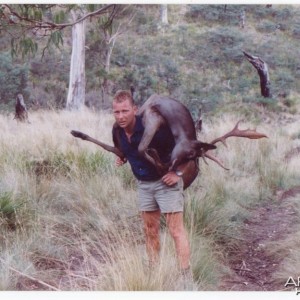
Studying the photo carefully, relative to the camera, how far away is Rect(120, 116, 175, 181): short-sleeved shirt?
317cm

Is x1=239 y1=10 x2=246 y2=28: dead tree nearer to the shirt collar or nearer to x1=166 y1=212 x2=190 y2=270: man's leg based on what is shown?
the shirt collar

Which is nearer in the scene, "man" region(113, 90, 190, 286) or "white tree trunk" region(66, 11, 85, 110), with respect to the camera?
"man" region(113, 90, 190, 286)

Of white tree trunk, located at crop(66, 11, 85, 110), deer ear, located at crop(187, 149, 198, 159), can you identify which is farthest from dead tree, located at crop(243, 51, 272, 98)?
white tree trunk, located at crop(66, 11, 85, 110)

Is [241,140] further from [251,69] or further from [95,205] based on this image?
[95,205]

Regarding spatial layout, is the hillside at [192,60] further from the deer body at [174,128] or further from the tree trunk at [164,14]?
the deer body at [174,128]

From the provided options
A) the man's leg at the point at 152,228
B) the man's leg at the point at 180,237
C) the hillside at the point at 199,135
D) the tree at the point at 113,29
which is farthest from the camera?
the tree at the point at 113,29

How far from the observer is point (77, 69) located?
359 cm

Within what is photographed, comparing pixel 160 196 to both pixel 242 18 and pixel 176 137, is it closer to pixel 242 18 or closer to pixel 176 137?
pixel 176 137

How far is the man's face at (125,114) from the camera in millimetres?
3166

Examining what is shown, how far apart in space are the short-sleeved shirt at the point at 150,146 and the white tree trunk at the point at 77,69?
458 millimetres

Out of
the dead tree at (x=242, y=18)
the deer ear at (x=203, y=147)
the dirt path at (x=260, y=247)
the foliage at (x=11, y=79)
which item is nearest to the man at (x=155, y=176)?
the deer ear at (x=203, y=147)

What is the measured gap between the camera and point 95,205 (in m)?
3.65

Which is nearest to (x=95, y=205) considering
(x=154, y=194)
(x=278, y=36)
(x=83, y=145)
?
(x=83, y=145)

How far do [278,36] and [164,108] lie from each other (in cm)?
70
